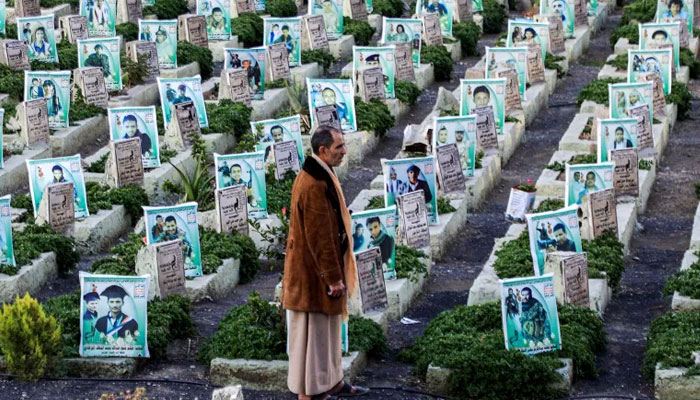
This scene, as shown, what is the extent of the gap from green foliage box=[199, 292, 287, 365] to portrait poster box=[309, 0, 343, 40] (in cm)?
1008

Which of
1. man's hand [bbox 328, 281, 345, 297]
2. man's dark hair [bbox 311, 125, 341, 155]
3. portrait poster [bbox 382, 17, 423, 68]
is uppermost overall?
man's dark hair [bbox 311, 125, 341, 155]

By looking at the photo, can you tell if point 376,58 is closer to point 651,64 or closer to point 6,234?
point 651,64

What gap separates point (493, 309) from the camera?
1041 cm

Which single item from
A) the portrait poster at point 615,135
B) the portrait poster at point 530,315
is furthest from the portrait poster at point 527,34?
the portrait poster at point 530,315

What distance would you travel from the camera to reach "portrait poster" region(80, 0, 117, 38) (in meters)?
18.9

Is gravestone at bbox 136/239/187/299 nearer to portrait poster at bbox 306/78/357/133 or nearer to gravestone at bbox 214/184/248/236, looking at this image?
gravestone at bbox 214/184/248/236

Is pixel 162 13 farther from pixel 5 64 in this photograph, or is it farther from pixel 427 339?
pixel 427 339

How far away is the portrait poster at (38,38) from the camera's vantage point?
17359 millimetres

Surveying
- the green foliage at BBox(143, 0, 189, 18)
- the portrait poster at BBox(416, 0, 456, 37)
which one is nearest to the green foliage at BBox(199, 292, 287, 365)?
the portrait poster at BBox(416, 0, 456, 37)

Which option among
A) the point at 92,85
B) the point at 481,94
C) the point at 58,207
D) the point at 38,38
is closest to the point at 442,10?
the point at 481,94

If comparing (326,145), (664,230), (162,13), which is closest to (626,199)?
(664,230)

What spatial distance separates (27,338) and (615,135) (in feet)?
21.1

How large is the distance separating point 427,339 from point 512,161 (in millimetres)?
6103

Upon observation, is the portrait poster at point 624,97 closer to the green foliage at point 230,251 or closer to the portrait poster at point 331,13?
the green foliage at point 230,251
